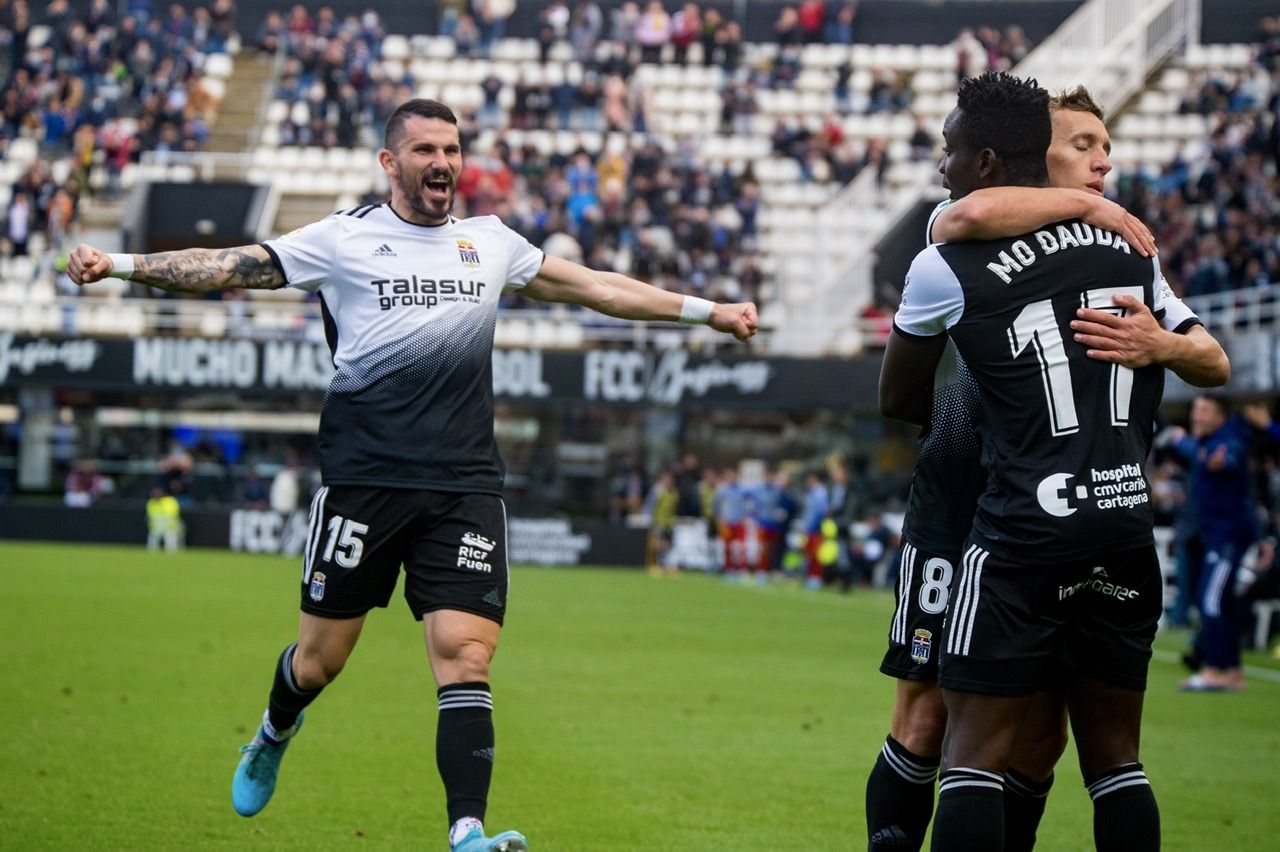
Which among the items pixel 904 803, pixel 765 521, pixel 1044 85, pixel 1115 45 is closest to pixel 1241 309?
pixel 765 521

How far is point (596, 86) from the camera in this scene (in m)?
39.0

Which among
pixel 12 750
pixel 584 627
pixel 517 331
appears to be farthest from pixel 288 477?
pixel 12 750

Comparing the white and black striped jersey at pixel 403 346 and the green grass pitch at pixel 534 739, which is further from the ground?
the white and black striped jersey at pixel 403 346

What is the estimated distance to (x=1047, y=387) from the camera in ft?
14.7

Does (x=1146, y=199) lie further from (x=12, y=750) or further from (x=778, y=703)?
(x=12, y=750)

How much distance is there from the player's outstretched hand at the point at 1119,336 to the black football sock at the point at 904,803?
1419mm

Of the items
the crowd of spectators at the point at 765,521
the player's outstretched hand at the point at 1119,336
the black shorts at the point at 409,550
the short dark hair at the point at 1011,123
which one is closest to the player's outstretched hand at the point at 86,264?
the black shorts at the point at 409,550

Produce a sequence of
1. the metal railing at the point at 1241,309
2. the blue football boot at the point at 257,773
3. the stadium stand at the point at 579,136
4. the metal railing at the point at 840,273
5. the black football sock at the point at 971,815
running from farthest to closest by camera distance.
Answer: the stadium stand at the point at 579,136, the metal railing at the point at 840,273, the metal railing at the point at 1241,309, the blue football boot at the point at 257,773, the black football sock at the point at 971,815

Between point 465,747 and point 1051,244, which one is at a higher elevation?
point 1051,244

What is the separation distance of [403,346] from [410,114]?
2.81 ft

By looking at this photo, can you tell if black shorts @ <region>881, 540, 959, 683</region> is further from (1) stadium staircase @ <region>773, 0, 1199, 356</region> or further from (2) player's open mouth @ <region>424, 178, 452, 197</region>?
(1) stadium staircase @ <region>773, 0, 1199, 356</region>

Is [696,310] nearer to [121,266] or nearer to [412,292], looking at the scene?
[412,292]

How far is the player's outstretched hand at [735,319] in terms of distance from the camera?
21.1ft

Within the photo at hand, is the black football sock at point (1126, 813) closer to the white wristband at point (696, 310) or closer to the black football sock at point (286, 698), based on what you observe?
the white wristband at point (696, 310)
